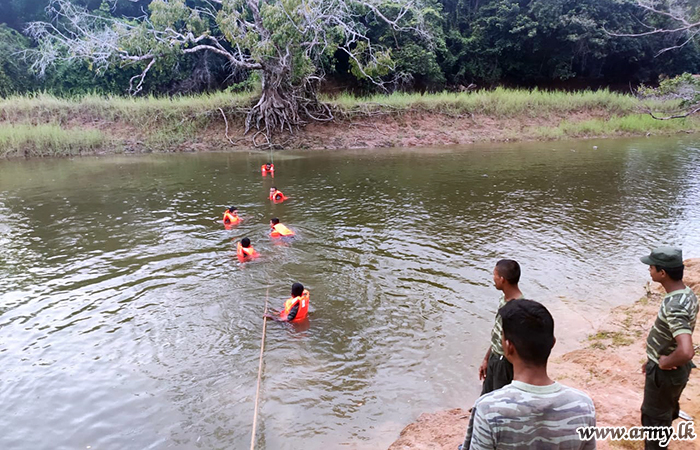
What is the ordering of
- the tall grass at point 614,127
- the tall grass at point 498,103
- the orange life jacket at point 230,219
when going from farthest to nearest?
the tall grass at point 498,103 < the tall grass at point 614,127 < the orange life jacket at point 230,219

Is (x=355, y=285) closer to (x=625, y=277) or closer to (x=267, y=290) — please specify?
(x=267, y=290)

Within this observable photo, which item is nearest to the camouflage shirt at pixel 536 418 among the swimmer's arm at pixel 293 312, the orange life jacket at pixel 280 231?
the swimmer's arm at pixel 293 312

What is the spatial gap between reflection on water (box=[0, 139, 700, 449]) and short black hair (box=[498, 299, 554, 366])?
2.62 meters

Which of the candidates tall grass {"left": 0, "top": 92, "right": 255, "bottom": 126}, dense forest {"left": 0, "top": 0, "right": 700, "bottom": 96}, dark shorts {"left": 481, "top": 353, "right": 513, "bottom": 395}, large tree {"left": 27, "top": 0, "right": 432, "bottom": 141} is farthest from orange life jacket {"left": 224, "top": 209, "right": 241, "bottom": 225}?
dense forest {"left": 0, "top": 0, "right": 700, "bottom": 96}

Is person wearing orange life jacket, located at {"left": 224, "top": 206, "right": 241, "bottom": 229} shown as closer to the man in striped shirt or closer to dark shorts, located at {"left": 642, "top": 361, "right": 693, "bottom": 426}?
dark shorts, located at {"left": 642, "top": 361, "right": 693, "bottom": 426}

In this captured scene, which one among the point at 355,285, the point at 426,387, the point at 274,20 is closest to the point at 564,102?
the point at 274,20

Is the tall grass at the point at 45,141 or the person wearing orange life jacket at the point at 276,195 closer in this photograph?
the person wearing orange life jacket at the point at 276,195

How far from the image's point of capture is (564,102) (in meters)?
29.7

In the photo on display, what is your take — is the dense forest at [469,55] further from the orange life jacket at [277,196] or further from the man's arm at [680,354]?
the man's arm at [680,354]

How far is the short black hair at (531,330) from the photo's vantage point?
208 cm

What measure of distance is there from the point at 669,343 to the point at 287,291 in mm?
5488

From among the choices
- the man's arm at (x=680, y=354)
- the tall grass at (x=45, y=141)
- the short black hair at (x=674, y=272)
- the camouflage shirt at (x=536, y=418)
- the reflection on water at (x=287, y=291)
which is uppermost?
the short black hair at (x=674, y=272)

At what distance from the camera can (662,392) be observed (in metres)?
3.28

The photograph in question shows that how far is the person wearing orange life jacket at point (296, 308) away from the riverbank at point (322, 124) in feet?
63.7
